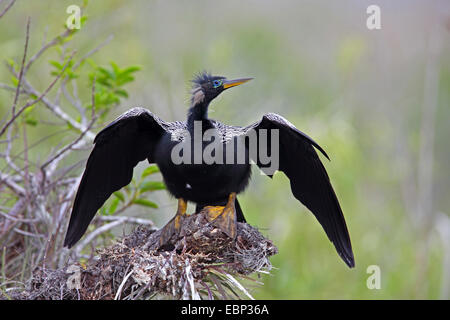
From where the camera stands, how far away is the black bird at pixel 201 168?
4.31 metres

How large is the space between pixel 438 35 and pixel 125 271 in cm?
855

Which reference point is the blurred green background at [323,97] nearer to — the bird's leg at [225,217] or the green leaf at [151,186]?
the green leaf at [151,186]

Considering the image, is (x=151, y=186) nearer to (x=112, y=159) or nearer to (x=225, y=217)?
(x=112, y=159)

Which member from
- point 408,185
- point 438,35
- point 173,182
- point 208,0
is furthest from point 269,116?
point 208,0

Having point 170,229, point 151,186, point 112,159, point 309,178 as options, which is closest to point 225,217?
point 170,229

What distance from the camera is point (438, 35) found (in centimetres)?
1024

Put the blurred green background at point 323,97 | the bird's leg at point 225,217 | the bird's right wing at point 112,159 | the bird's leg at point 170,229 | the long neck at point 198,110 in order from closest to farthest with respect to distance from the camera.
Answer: the bird's leg at point 225,217
the bird's leg at point 170,229
the bird's right wing at point 112,159
the long neck at point 198,110
the blurred green background at point 323,97

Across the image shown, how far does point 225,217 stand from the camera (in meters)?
4.10

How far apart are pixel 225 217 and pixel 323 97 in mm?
10353

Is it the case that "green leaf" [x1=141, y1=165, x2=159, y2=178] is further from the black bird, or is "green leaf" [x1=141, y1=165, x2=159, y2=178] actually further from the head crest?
the head crest

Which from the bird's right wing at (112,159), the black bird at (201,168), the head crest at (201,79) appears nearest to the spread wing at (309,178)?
the black bird at (201,168)

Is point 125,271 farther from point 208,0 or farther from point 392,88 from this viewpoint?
point 208,0

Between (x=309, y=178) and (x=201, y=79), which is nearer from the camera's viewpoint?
(x=309, y=178)
